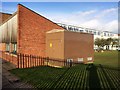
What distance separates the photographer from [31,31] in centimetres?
1362

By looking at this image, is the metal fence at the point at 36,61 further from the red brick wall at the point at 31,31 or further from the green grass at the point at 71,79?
the green grass at the point at 71,79

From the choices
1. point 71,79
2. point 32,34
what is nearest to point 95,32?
point 32,34

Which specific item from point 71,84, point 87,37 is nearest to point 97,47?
point 87,37

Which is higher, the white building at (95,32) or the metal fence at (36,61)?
the white building at (95,32)

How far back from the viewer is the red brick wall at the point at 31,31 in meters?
12.7

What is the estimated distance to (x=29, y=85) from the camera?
261 inches

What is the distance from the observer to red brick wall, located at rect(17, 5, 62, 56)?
41.7 feet

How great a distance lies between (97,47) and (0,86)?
185 ft

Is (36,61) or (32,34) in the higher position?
(32,34)

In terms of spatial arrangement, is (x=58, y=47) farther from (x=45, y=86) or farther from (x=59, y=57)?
(x=45, y=86)

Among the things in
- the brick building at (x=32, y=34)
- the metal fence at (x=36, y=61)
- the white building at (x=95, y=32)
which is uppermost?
the white building at (x=95, y=32)

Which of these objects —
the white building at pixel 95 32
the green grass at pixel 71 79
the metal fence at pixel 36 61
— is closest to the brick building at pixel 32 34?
the metal fence at pixel 36 61

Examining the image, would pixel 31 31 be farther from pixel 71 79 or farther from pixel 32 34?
pixel 71 79

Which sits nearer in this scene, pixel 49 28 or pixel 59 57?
pixel 59 57
